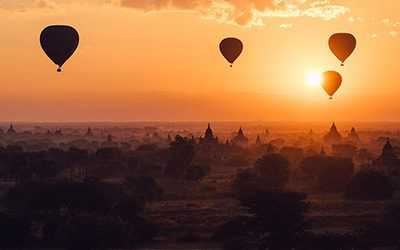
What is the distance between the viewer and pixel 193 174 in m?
61.0

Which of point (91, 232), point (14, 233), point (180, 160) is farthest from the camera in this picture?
point (180, 160)

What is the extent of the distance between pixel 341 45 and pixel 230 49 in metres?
10.2

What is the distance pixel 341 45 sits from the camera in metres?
55.0

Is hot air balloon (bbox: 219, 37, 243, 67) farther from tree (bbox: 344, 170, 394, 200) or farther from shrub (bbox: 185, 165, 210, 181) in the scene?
tree (bbox: 344, 170, 394, 200)

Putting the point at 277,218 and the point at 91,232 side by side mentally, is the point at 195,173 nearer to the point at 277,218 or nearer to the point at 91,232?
the point at 91,232

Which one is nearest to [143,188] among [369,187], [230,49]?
[230,49]

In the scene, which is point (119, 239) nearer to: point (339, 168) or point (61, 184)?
point (61, 184)

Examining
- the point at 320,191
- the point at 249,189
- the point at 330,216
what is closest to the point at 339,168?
the point at 320,191

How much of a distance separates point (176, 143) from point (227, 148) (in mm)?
29350

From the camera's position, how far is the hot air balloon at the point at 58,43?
4694 centimetres

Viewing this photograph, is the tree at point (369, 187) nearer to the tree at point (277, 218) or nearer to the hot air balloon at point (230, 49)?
the hot air balloon at point (230, 49)

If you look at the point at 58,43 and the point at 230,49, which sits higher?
the point at 230,49

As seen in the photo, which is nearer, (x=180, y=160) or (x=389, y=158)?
(x=180, y=160)

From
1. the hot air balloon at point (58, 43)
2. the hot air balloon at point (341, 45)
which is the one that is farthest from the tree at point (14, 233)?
the hot air balloon at point (341, 45)
